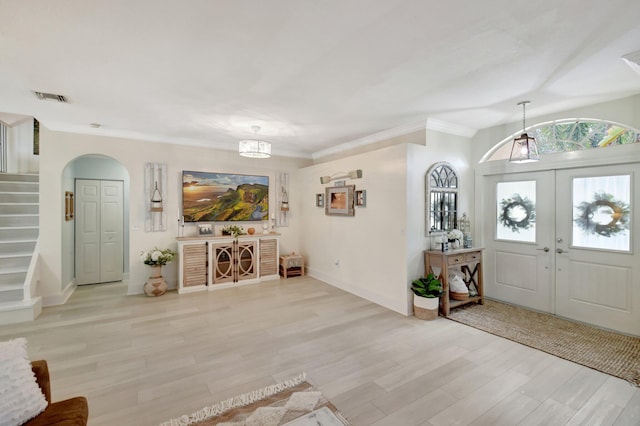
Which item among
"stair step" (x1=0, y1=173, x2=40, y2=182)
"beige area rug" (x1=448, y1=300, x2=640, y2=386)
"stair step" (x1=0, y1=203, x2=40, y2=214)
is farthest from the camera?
"stair step" (x1=0, y1=173, x2=40, y2=182)

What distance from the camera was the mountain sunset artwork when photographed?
217 inches

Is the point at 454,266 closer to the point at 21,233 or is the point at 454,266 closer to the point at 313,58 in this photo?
the point at 313,58

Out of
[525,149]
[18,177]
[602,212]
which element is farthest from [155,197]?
[602,212]

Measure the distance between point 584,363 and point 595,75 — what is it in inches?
110

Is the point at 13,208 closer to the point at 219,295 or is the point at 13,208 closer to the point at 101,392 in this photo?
the point at 219,295

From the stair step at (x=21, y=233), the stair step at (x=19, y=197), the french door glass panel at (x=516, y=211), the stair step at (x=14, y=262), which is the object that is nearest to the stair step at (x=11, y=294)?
the stair step at (x=14, y=262)

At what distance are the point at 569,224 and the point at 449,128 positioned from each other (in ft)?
6.86

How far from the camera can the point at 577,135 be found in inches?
150

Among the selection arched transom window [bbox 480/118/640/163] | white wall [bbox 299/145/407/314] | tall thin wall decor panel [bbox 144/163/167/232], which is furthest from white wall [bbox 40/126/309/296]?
arched transom window [bbox 480/118/640/163]

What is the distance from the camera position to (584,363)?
278cm

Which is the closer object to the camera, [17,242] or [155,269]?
[17,242]

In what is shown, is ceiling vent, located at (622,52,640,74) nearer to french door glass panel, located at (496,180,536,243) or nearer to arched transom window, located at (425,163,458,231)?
french door glass panel, located at (496,180,536,243)

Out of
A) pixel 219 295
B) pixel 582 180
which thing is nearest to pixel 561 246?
pixel 582 180

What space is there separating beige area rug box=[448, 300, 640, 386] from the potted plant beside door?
183 inches
